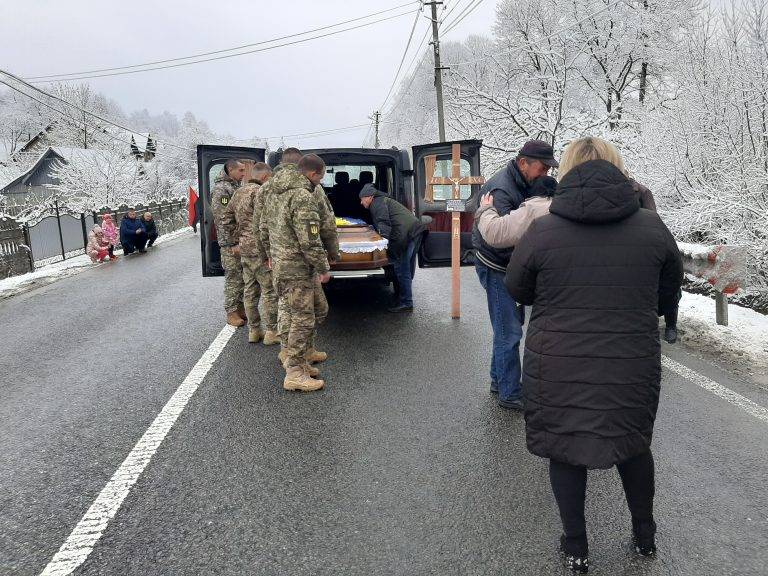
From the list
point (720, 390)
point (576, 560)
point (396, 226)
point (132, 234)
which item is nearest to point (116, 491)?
point (576, 560)

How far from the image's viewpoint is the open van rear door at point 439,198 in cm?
737

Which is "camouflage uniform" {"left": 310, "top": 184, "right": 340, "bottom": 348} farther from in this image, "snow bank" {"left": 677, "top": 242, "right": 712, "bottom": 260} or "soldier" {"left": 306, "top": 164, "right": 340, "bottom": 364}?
"snow bank" {"left": 677, "top": 242, "right": 712, "bottom": 260}

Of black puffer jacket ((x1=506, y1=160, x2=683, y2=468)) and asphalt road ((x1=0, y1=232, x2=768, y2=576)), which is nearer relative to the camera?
black puffer jacket ((x1=506, y1=160, x2=683, y2=468))

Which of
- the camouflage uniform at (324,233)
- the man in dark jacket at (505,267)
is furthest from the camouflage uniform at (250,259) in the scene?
the man in dark jacket at (505,267)

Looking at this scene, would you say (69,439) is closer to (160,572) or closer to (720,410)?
(160,572)

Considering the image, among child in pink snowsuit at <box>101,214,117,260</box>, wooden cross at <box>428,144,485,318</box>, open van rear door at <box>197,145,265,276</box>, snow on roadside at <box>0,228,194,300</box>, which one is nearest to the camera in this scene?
wooden cross at <box>428,144,485,318</box>

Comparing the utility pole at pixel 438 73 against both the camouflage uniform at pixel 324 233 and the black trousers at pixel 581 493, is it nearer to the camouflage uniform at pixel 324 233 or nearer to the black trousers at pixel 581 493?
the camouflage uniform at pixel 324 233

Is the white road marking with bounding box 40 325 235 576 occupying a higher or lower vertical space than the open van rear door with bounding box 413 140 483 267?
lower

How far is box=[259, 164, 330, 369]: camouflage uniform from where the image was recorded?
4.55 meters

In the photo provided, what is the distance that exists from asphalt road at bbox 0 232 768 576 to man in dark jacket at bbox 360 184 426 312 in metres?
1.72

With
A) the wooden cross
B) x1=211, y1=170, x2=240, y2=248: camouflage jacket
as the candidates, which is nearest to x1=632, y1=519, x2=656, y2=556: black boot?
the wooden cross

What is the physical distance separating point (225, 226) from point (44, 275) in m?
8.29

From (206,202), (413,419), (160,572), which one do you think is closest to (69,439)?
(160,572)

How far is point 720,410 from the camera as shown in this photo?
13.2 feet
